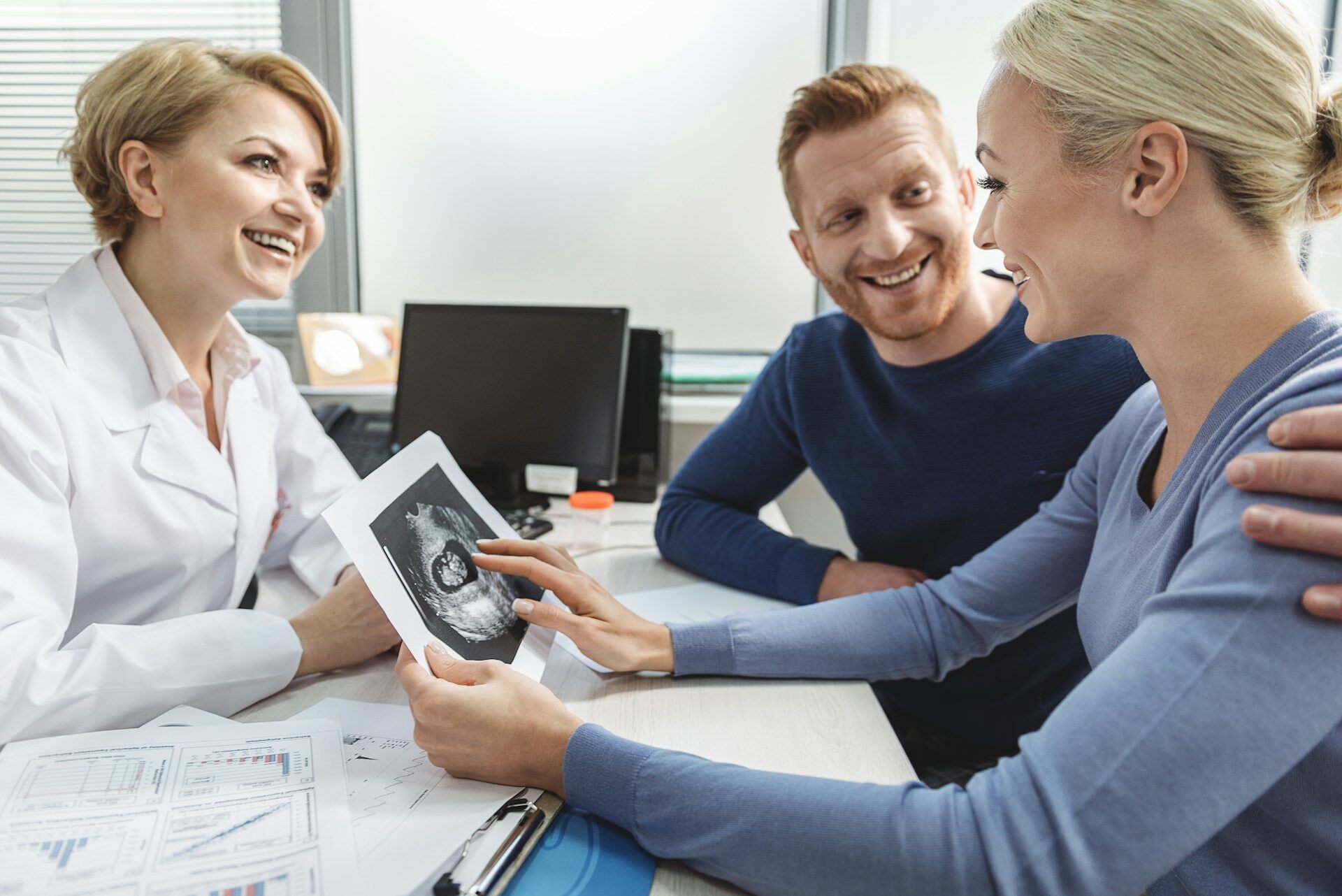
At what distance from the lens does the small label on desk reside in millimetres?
1770

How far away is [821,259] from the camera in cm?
141

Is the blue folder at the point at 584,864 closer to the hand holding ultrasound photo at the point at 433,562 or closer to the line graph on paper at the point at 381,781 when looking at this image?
the line graph on paper at the point at 381,781

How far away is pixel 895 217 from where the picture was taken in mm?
1316

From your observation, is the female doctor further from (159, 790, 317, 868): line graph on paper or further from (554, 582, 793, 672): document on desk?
(554, 582, 793, 672): document on desk

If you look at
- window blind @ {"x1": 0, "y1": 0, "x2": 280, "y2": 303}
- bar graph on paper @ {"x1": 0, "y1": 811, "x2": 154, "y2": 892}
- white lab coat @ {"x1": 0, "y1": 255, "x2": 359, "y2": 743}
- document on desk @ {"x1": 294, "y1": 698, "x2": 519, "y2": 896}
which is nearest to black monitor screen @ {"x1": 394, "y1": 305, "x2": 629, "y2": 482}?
white lab coat @ {"x1": 0, "y1": 255, "x2": 359, "y2": 743}

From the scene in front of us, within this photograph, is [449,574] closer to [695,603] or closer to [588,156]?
[695,603]

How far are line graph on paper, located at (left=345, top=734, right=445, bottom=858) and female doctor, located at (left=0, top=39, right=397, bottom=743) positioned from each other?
0.63 ft

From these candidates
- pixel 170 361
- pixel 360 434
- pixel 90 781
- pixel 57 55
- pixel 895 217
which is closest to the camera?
pixel 90 781

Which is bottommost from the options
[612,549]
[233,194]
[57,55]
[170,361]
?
[612,549]

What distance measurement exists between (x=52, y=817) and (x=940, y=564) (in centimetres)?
111

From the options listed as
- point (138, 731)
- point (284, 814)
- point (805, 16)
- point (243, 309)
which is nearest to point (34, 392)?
point (138, 731)

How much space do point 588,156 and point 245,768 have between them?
1.92m

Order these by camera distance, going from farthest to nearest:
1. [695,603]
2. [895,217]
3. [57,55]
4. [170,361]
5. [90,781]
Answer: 1. [57,55]
2. [895,217]
3. [695,603]
4. [170,361]
5. [90,781]

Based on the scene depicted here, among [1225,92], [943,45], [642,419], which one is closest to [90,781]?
[1225,92]
